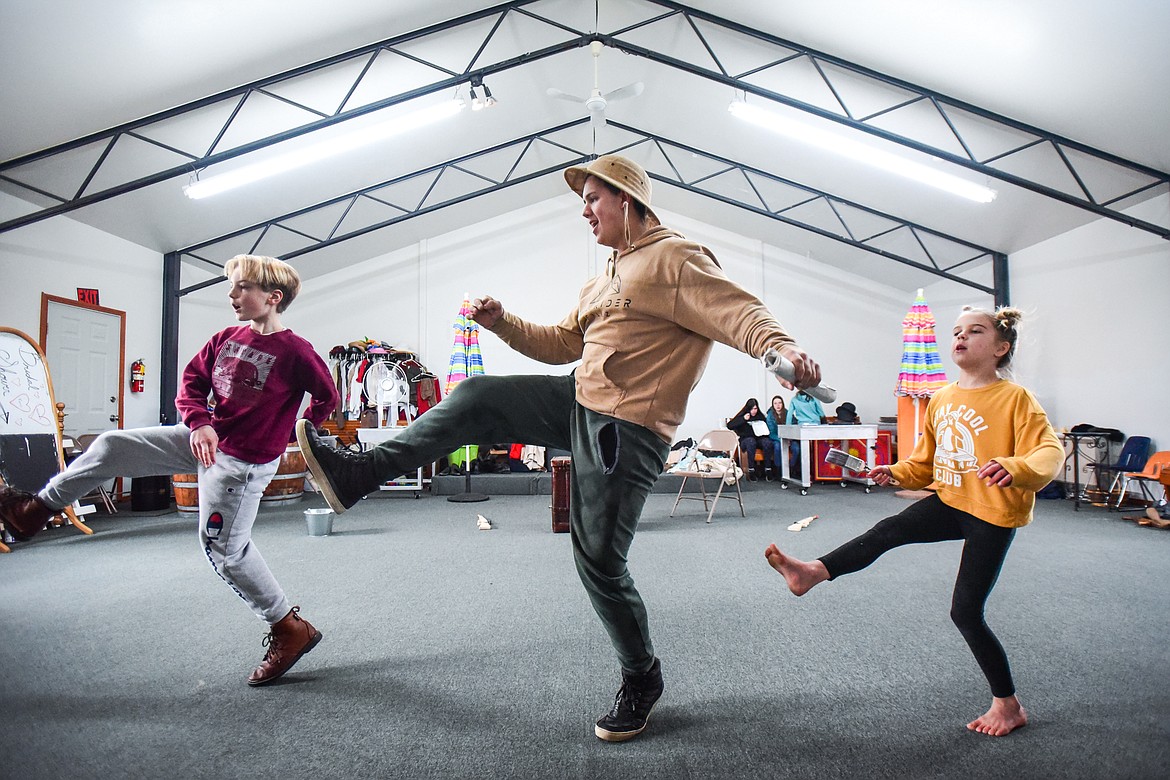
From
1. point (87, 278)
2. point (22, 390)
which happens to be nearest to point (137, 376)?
point (87, 278)

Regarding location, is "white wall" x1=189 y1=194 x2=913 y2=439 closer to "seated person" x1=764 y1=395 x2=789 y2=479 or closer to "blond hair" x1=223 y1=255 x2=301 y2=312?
"seated person" x1=764 y1=395 x2=789 y2=479

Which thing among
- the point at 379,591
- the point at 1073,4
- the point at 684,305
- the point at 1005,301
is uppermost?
the point at 1073,4

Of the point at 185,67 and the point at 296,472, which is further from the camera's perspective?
the point at 296,472

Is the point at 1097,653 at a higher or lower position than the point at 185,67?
lower

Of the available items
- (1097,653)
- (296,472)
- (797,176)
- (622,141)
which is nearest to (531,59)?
(622,141)

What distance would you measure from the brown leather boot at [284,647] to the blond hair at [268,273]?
3.79 ft

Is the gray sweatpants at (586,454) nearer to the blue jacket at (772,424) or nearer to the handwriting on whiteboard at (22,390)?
the handwriting on whiteboard at (22,390)

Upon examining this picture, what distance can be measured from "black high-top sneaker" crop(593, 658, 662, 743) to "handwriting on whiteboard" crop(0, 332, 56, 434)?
5.30m

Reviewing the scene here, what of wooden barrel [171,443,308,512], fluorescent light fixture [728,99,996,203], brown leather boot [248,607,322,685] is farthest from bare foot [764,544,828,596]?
wooden barrel [171,443,308,512]

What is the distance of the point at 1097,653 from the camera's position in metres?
2.29

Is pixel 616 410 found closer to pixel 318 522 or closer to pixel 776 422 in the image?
pixel 318 522

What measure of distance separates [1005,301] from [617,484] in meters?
8.50

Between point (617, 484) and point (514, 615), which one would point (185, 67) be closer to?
point (514, 615)

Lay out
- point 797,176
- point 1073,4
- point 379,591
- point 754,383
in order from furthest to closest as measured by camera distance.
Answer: point 754,383, point 797,176, point 1073,4, point 379,591
